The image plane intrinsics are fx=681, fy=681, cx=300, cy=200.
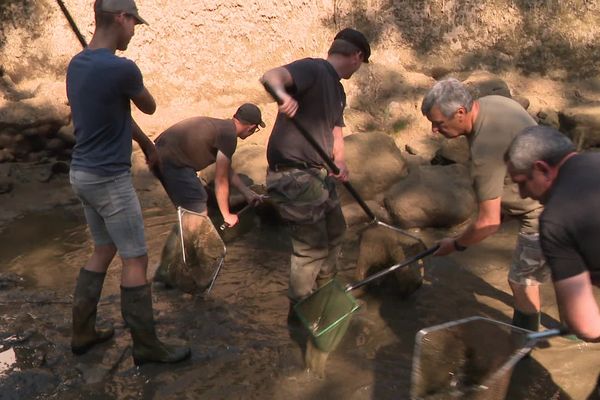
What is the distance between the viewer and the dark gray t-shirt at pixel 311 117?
3.93 metres

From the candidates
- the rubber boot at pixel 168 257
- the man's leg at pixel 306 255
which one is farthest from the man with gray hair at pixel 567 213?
the rubber boot at pixel 168 257

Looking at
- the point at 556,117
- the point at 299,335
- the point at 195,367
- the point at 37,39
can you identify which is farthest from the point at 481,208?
the point at 37,39

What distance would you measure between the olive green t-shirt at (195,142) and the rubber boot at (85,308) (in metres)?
1.29

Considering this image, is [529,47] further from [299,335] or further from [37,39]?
[37,39]

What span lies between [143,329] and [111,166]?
0.98 m

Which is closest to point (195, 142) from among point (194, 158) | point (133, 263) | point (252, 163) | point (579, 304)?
point (194, 158)

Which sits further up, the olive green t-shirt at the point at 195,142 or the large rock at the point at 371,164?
the olive green t-shirt at the point at 195,142

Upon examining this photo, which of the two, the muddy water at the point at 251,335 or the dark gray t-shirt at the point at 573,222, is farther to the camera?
the muddy water at the point at 251,335

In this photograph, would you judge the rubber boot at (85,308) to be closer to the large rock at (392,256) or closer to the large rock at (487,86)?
the large rock at (392,256)

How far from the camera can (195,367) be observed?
4090mm

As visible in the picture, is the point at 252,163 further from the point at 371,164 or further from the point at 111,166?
the point at 111,166

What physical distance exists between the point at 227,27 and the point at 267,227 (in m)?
4.12

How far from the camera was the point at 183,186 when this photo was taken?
515 centimetres

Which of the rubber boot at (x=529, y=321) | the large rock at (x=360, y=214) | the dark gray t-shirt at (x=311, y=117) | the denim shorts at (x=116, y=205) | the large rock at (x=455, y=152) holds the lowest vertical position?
the large rock at (x=360, y=214)
